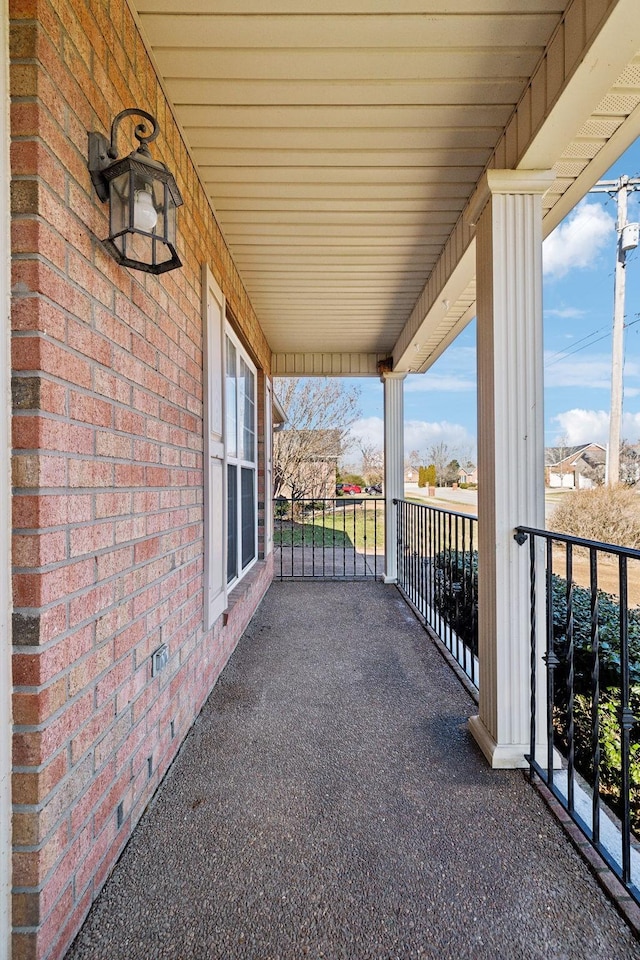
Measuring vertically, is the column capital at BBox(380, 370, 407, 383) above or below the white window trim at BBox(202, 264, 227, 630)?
above

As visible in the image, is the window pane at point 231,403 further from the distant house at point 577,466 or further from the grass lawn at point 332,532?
the distant house at point 577,466

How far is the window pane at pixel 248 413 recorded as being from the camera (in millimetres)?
3793

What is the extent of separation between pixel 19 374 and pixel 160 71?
1.41 meters

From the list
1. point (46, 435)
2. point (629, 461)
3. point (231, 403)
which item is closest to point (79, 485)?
point (46, 435)

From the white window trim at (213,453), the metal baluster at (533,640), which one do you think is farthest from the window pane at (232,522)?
the metal baluster at (533,640)

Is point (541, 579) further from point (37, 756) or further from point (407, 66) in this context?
point (407, 66)

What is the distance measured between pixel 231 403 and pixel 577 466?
24.7 feet

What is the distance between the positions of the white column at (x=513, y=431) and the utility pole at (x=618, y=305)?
275 inches

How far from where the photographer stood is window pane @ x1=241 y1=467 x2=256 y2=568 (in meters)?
3.86

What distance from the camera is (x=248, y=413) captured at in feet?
13.5

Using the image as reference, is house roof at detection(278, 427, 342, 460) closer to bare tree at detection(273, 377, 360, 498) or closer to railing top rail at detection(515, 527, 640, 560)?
bare tree at detection(273, 377, 360, 498)

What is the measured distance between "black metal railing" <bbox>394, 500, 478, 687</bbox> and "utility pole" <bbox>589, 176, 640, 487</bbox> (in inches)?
196

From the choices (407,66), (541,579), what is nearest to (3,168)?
(407,66)

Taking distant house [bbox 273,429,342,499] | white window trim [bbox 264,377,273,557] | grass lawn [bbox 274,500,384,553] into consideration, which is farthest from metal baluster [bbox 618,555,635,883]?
distant house [bbox 273,429,342,499]
